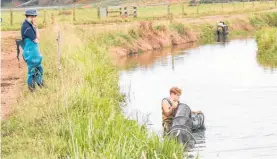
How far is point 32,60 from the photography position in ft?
53.3

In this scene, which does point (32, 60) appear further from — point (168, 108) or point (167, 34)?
point (167, 34)

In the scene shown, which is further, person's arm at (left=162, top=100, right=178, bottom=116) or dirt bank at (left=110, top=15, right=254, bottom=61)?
dirt bank at (left=110, top=15, right=254, bottom=61)

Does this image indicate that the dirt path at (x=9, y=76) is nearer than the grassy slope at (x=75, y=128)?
No

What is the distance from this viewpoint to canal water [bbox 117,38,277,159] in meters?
15.7

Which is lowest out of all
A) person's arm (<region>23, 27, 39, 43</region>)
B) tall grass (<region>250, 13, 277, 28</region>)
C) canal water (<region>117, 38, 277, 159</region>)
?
canal water (<region>117, 38, 277, 159</region>)

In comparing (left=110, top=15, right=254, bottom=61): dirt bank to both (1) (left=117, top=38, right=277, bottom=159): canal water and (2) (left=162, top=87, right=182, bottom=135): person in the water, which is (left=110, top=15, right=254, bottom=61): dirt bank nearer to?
(1) (left=117, top=38, right=277, bottom=159): canal water

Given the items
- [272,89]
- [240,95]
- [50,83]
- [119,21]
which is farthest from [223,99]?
[119,21]

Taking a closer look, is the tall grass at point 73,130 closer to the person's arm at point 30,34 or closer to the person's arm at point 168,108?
the person's arm at point 30,34

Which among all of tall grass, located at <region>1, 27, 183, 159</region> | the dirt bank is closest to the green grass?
the dirt bank

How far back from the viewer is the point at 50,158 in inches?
396

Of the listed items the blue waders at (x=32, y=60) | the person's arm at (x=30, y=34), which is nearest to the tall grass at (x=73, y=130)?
the blue waders at (x=32, y=60)

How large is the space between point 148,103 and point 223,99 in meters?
2.41

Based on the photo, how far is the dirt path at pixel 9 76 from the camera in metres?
16.5

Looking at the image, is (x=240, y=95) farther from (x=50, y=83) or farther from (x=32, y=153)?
(x=32, y=153)
